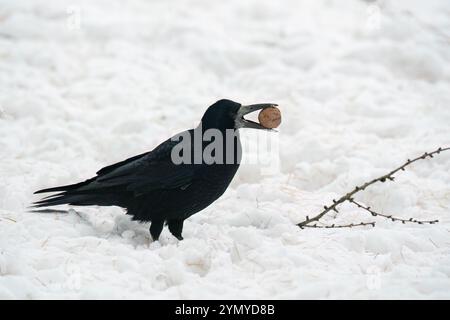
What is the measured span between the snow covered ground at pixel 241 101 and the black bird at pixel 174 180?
188 millimetres

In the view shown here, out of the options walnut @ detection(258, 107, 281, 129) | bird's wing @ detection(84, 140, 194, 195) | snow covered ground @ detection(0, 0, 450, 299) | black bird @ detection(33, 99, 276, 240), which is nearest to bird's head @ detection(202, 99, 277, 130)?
black bird @ detection(33, 99, 276, 240)

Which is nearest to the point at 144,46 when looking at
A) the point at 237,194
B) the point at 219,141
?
the point at 237,194

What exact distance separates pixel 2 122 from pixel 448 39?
6000 mm

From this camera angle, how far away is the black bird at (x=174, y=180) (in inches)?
156

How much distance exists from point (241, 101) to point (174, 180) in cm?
348

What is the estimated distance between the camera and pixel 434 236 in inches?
155

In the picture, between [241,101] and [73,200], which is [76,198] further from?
[241,101]

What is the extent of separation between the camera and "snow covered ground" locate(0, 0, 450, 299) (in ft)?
10.9

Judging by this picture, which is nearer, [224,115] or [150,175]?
[150,175]

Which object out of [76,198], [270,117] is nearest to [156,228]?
[76,198]

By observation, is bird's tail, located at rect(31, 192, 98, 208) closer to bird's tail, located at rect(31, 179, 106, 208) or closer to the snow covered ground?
bird's tail, located at rect(31, 179, 106, 208)

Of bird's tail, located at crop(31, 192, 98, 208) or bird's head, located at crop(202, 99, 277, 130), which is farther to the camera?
bird's head, located at crop(202, 99, 277, 130)

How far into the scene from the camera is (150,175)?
4.05 metres

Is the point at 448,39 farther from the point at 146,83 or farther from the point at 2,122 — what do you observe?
the point at 2,122
